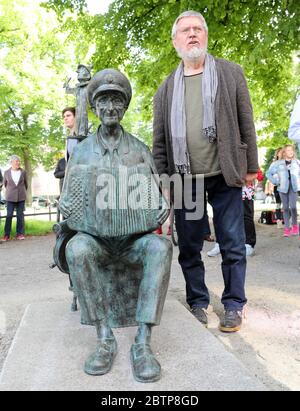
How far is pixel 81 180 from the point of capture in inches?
116

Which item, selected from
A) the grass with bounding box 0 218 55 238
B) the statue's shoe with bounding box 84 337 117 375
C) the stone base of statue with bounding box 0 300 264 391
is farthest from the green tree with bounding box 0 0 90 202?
the statue's shoe with bounding box 84 337 117 375

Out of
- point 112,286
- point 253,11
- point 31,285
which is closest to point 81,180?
point 112,286

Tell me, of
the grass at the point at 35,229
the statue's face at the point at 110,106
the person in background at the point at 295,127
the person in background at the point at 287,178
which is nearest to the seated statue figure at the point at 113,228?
the statue's face at the point at 110,106

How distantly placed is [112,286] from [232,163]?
4.18 feet

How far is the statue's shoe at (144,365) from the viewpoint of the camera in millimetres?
2449

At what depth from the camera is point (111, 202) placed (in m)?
2.92

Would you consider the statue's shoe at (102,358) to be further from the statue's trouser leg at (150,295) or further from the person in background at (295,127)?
the person in background at (295,127)

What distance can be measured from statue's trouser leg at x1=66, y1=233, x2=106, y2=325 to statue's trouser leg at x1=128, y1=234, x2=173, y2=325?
9.1 inches

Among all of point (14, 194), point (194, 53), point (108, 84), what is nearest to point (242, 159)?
point (194, 53)

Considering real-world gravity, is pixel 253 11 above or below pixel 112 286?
above

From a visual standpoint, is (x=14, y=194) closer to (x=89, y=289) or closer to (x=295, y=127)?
(x=295, y=127)

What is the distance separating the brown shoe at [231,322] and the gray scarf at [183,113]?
3.80ft
